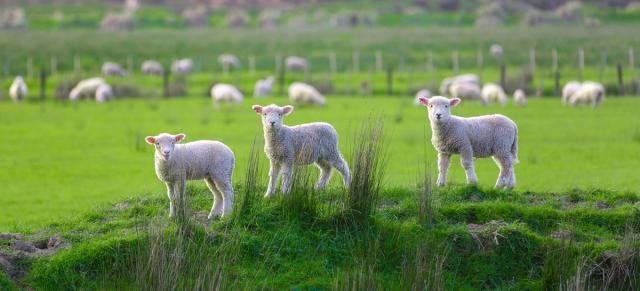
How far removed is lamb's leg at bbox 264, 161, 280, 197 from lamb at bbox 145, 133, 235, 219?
1.84 feet

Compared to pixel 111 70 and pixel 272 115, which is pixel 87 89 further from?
pixel 272 115

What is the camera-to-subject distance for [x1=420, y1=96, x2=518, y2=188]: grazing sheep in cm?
1352

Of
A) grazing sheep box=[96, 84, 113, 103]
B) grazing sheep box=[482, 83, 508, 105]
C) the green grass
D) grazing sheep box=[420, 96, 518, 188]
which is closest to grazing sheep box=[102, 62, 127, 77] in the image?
grazing sheep box=[96, 84, 113, 103]

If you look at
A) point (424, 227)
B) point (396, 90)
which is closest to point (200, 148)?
point (424, 227)

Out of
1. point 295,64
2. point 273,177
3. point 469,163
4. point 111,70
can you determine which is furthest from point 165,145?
point 295,64

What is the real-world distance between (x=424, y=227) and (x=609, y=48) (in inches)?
1952

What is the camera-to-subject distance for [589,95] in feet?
116

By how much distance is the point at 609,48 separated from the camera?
58.3 m

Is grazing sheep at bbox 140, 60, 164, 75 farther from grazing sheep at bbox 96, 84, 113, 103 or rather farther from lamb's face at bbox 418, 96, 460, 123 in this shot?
lamb's face at bbox 418, 96, 460, 123

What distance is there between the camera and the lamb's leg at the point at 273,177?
12555 millimetres

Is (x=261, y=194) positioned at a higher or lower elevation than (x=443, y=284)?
higher

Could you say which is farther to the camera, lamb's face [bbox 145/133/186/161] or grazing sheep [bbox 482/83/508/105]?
grazing sheep [bbox 482/83/508/105]

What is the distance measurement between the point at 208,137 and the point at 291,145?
47.9 ft

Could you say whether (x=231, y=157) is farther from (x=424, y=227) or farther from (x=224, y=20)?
(x=224, y=20)
